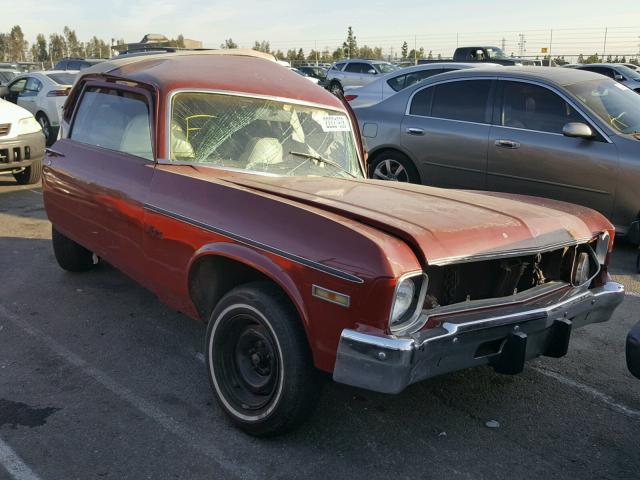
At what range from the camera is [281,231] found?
9.57 feet

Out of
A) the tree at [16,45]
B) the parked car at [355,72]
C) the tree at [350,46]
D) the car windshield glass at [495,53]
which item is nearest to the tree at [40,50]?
the tree at [16,45]

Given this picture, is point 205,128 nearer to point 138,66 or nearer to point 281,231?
point 138,66

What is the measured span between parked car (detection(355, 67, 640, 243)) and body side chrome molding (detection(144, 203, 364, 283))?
4159 millimetres

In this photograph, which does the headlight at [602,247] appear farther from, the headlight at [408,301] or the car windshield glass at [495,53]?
the car windshield glass at [495,53]

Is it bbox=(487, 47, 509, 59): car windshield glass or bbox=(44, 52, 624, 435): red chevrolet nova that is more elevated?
bbox=(487, 47, 509, 59): car windshield glass

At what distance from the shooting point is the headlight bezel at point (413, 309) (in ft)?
8.76

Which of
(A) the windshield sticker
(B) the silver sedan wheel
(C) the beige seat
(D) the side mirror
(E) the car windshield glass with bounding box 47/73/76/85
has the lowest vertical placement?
(B) the silver sedan wheel

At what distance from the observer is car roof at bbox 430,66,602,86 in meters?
6.66

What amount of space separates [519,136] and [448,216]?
3.89m

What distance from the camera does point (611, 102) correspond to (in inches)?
259

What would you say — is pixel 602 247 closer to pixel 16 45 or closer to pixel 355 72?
pixel 355 72

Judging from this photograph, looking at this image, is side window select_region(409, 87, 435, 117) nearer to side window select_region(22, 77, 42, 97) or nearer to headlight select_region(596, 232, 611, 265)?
headlight select_region(596, 232, 611, 265)

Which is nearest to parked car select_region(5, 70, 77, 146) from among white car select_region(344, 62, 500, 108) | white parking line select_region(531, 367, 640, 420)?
white car select_region(344, 62, 500, 108)

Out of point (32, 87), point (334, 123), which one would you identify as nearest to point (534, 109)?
point (334, 123)
